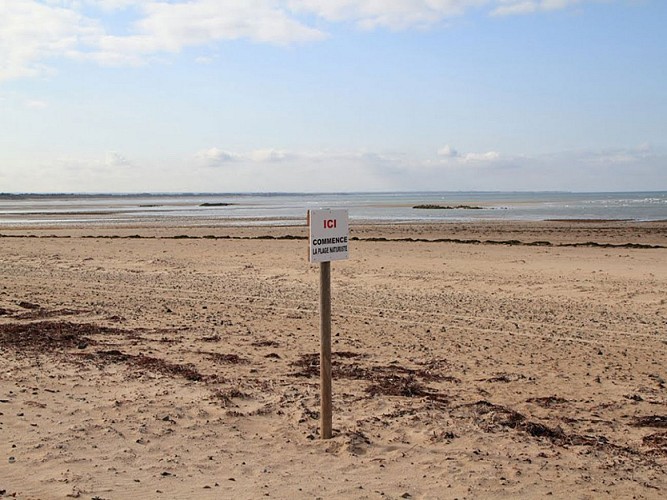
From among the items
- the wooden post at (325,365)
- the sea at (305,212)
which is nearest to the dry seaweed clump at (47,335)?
the wooden post at (325,365)

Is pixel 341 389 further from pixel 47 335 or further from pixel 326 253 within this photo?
pixel 47 335

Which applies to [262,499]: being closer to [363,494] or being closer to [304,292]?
[363,494]

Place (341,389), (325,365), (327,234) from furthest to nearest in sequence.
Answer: (341,389) < (325,365) < (327,234)

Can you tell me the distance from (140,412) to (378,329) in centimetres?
496

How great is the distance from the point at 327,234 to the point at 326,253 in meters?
0.15

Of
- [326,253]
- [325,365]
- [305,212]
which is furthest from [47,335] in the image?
[305,212]

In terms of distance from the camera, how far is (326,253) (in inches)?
219

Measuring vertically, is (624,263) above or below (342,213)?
below

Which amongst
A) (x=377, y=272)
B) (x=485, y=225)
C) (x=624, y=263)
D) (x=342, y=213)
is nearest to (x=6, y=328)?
(x=342, y=213)

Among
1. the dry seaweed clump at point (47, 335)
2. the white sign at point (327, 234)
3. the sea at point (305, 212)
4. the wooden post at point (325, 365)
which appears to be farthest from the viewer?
the sea at point (305, 212)

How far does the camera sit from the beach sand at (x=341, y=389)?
5160 mm

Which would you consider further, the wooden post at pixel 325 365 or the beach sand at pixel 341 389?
the wooden post at pixel 325 365

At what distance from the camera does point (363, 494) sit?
194 inches

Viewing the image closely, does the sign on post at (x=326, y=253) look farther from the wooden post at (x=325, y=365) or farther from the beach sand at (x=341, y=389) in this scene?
the beach sand at (x=341, y=389)
